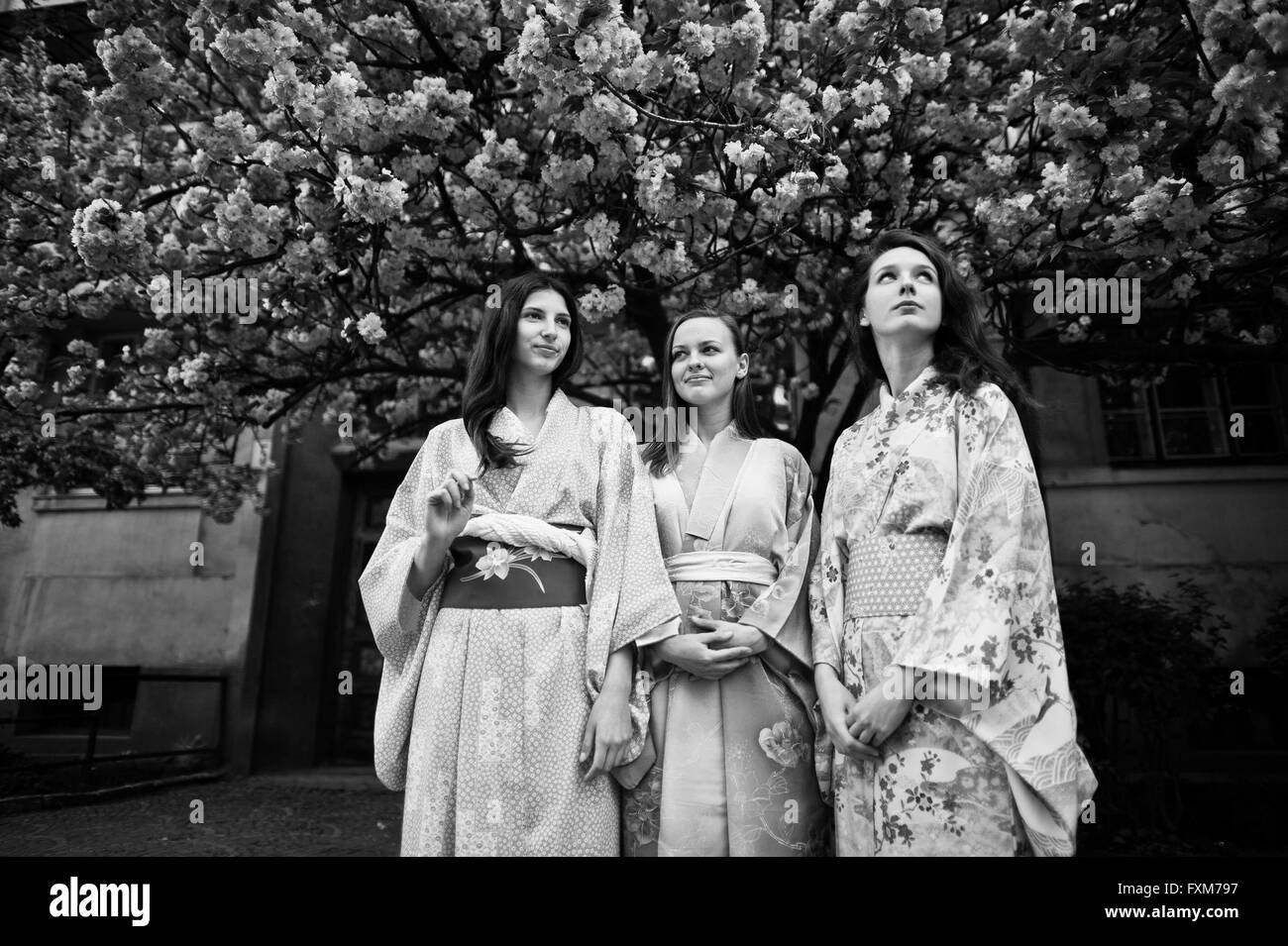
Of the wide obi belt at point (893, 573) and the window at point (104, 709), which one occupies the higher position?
the wide obi belt at point (893, 573)

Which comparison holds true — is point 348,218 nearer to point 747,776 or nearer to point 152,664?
point 747,776

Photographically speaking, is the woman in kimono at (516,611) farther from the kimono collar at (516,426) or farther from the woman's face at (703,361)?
the woman's face at (703,361)

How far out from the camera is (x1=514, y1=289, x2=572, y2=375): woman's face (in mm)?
2568

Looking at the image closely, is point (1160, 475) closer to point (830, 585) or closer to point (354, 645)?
point (830, 585)

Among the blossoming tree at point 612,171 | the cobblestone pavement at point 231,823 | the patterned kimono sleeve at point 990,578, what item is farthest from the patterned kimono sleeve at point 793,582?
the cobblestone pavement at point 231,823

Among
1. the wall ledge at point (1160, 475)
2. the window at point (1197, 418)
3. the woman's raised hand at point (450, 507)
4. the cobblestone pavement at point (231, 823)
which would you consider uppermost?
the window at point (1197, 418)

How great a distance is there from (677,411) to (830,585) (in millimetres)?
799

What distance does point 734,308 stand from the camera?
4.57 meters

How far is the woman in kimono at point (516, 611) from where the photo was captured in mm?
2195

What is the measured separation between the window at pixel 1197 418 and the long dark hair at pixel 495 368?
6389 mm

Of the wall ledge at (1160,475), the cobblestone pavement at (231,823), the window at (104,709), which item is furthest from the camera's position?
the window at (104,709)

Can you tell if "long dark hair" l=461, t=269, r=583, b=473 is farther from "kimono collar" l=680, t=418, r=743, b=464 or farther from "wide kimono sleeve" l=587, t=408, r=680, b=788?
"kimono collar" l=680, t=418, r=743, b=464

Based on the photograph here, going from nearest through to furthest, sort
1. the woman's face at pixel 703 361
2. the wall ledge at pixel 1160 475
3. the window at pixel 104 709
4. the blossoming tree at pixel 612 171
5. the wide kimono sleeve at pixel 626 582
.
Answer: the wide kimono sleeve at pixel 626 582
the woman's face at pixel 703 361
the blossoming tree at pixel 612 171
the wall ledge at pixel 1160 475
the window at pixel 104 709

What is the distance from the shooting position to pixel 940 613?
6.81 feet
